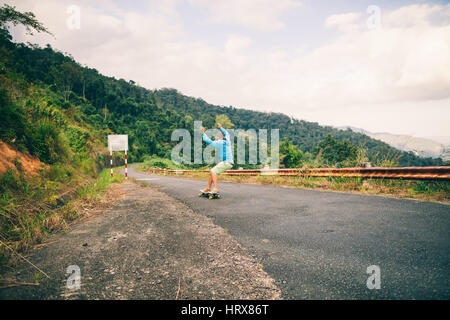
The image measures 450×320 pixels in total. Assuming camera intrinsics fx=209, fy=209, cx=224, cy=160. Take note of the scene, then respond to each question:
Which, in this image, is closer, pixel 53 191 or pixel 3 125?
pixel 53 191

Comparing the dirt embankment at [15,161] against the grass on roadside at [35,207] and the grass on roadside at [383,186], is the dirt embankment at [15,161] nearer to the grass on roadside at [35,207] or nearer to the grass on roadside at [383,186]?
the grass on roadside at [35,207]

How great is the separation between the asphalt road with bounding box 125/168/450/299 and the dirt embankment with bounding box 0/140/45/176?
Answer: 12.4 ft

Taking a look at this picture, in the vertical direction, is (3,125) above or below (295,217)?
above

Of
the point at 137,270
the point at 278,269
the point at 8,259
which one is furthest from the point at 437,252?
the point at 8,259

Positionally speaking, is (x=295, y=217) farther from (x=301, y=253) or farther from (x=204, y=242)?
(x=204, y=242)

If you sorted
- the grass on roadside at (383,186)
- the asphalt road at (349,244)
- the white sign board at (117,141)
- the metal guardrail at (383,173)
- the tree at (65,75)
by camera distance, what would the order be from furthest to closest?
the tree at (65,75)
the white sign board at (117,141)
the grass on roadside at (383,186)
the metal guardrail at (383,173)
the asphalt road at (349,244)

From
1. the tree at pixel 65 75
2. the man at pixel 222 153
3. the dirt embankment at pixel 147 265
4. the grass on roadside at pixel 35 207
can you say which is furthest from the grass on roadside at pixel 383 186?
the tree at pixel 65 75

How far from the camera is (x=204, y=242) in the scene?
9.80 feet

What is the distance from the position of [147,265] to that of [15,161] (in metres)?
4.12

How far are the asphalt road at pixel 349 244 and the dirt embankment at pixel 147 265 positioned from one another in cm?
31

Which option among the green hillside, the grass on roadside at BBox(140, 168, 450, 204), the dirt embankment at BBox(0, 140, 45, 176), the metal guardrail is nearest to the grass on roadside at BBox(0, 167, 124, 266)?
the dirt embankment at BBox(0, 140, 45, 176)

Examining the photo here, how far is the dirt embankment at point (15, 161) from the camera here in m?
4.04

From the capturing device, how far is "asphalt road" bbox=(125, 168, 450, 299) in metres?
1.83

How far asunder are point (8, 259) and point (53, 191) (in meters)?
2.30
